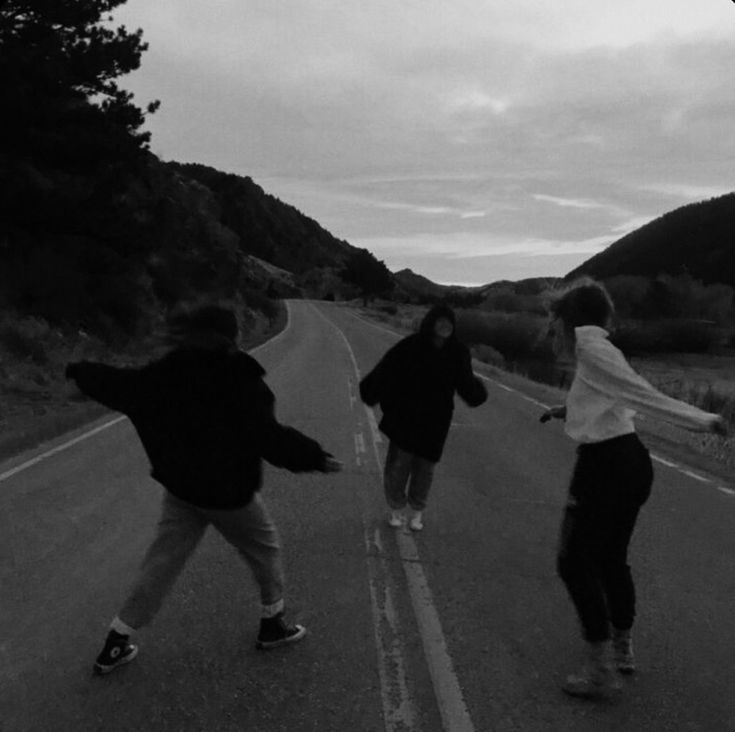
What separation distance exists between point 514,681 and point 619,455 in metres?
1.21

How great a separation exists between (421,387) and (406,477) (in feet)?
2.63

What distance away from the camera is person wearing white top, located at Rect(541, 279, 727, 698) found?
3.73m

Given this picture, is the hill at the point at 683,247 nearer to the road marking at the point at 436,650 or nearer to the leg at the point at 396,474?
the leg at the point at 396,474

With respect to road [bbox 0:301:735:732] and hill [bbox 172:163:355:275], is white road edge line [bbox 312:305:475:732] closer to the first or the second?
road [bbox 0:301:735:732]

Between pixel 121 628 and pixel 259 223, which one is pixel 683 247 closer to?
pixel 259 223

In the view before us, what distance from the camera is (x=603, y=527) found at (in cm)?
380

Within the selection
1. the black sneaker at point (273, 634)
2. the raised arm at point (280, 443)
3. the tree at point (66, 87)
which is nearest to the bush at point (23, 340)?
the tree at point (66, 87)

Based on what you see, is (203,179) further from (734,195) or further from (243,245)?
(734,195)

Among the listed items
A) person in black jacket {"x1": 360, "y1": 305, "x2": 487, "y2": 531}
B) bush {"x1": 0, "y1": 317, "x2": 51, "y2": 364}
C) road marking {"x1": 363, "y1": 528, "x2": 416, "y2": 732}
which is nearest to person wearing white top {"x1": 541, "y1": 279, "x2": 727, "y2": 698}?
road marking {"x1": 363, "y1": 528, "x2": 416, "y2": 732}

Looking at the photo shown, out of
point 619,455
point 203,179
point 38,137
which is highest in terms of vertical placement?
point 203,179

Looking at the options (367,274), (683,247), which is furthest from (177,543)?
(683,247)

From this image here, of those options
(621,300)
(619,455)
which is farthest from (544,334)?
(621,300)

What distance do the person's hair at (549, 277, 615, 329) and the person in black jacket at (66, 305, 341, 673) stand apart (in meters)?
1.33

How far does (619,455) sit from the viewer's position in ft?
12.3
